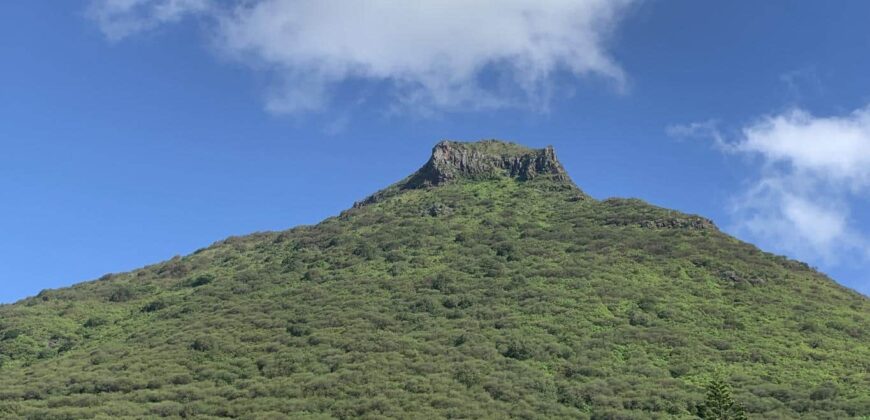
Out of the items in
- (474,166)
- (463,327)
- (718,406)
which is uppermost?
(474,166)

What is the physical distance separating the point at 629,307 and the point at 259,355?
32.3 metres

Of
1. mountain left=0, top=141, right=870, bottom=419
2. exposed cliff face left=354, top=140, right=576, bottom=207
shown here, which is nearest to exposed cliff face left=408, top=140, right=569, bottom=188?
exposed cliff face left=354, top=140, right=576, bottom=207

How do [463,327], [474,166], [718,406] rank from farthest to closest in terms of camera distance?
1. [474,166]
2. [463,327]
3. [718,406]

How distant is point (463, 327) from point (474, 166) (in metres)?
54.6

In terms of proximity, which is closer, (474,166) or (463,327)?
(463,327)

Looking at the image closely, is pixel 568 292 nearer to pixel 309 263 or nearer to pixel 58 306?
pixel 309 263

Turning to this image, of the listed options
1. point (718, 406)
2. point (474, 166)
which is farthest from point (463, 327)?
point (474, 166)

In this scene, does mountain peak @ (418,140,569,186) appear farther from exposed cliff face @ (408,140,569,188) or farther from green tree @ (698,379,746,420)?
green tree @ (698,379,746,420)

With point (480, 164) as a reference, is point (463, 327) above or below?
below

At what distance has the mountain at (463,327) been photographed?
185ft

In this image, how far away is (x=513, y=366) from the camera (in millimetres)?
60625

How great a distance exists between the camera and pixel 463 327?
225 ft

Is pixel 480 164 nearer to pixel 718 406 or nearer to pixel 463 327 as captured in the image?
pixel 463 327

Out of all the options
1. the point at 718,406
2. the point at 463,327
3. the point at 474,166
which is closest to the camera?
the point at 718,406
